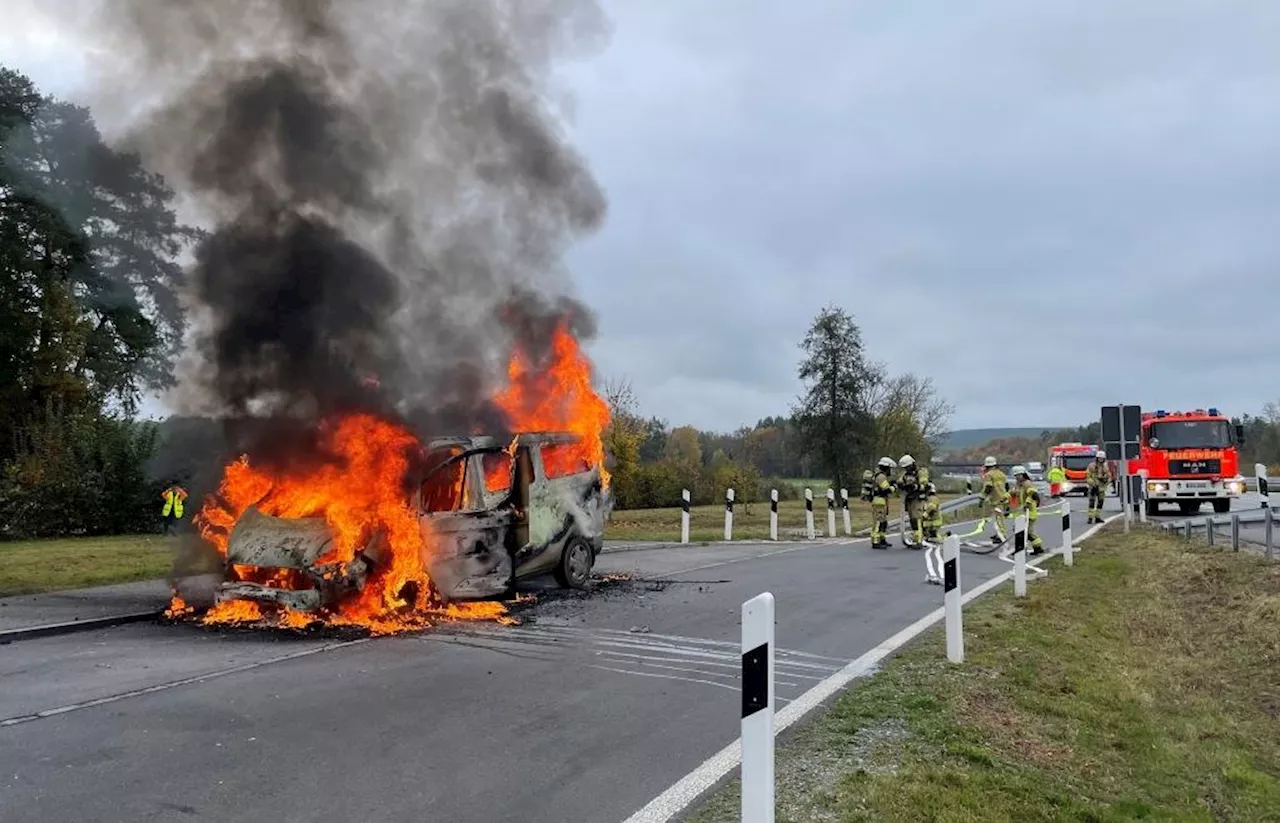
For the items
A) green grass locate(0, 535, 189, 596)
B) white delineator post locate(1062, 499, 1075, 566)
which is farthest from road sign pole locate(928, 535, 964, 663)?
green grass locate(0, 535, 189, 596)

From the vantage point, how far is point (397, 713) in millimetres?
5426

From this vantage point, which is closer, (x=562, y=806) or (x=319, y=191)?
(x=562, y=806)

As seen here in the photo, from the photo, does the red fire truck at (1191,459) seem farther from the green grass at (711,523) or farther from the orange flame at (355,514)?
the orange flame at (355,514)

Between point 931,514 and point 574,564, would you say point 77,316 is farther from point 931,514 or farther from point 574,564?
point 931,514

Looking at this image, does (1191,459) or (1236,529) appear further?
(1191,459)

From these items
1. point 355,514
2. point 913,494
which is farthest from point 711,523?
point 355,514

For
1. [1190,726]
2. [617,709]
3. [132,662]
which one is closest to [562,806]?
[617,709]

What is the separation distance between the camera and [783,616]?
9.00 m

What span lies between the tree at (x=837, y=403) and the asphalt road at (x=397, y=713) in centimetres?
2849

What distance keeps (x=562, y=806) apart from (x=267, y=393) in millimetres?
7642

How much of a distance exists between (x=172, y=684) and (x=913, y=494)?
13.8 meters

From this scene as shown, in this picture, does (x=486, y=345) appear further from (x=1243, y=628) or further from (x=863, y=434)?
(x=863, y=434)

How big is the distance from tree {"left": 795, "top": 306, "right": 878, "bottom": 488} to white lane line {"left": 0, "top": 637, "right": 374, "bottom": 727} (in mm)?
31853

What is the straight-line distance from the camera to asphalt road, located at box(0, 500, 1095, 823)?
4.06 metres
